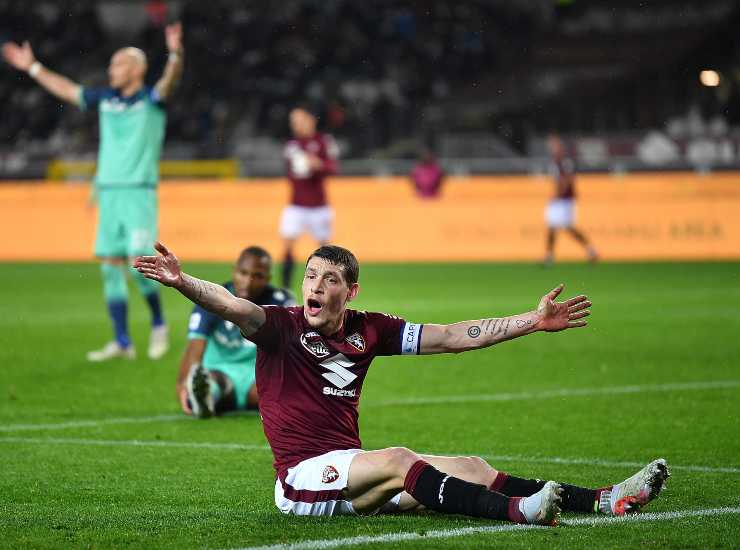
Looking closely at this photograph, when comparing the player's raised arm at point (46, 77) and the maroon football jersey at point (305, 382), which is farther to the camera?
the player's raised arm at point (46, 77)

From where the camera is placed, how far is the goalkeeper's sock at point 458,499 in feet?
16.9

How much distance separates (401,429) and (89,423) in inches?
75.7

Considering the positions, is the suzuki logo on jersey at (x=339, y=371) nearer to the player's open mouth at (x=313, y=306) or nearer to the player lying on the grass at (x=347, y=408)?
the player lying on the grass at (x=347, y=408)

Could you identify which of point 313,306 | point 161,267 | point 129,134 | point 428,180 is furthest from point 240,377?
point 428,180

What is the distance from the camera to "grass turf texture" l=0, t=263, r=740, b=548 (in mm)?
5164

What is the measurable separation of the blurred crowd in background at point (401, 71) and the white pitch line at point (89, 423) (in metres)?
20.4

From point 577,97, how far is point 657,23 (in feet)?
11.9

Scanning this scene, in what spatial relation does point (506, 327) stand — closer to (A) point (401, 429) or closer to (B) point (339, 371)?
(B) point (339, 371)

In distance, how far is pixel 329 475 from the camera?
532 cm

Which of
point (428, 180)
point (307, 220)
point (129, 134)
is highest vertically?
point (428, 180)

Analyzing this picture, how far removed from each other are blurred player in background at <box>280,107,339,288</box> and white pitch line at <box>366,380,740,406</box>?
8.76 m

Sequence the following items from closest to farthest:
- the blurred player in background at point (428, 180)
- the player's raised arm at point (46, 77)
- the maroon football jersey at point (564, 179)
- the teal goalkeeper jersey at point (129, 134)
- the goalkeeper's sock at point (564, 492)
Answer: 1. the goalkeeper's sock at point (564, 492)
2. the player's raised arm at point (46, 77)
3. the teal goalkeeper jersey at point (129, 134)
4. the maroon football jersey at point (564, 179)
5. the blurred player in background at point (428, 180)

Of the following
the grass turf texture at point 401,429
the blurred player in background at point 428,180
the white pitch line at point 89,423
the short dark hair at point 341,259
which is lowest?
the white pitch line at point 89,423

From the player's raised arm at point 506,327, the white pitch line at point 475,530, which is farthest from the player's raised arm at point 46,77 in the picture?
the white pitch line at point 475,530
